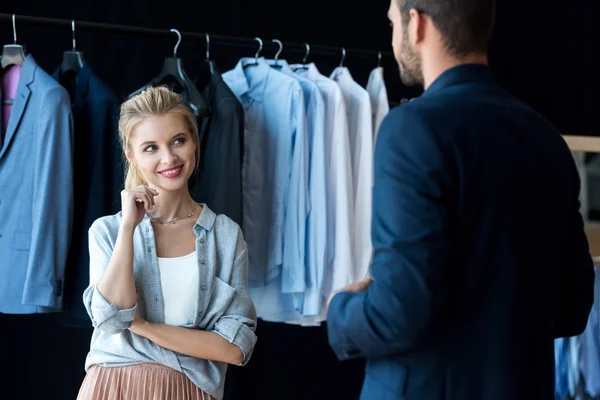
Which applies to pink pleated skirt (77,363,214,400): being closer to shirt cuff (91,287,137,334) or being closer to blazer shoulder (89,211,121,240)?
shirt cuff (91,287,137,334)

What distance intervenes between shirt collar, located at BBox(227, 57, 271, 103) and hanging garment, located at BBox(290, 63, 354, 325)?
255mm

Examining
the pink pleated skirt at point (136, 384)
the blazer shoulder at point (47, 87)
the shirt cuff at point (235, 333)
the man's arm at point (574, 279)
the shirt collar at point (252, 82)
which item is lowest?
the pink pleated skirt at point (136, 384)

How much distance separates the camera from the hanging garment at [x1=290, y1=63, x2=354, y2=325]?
11.3 ft

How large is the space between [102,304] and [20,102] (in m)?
1.39

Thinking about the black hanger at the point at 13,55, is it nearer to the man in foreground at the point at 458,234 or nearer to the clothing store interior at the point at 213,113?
the clothing store interior at the point at 213,113

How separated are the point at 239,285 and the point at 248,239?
4.18 ft

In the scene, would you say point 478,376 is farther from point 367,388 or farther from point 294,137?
point 294,137

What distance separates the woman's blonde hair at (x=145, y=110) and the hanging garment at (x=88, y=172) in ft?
2.66

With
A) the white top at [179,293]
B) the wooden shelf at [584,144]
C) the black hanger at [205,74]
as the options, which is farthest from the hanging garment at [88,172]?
the wooden shelf at [584,144]

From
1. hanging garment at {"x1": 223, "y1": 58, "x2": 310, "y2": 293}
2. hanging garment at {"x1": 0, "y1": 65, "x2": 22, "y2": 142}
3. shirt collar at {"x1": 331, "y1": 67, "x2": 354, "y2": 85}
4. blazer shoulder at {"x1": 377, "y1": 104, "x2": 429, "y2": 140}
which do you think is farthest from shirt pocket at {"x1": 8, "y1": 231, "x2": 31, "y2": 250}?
blazer shoulder at {"x1": 377, "y1": 104, "x2": 429, "y2": 140}

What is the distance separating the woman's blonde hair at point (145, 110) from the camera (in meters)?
2.17

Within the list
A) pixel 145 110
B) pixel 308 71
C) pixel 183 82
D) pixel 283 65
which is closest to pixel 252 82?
pixel 283 65

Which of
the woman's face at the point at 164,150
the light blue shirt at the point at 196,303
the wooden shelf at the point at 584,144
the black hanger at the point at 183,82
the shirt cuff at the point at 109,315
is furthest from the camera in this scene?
the wooden shelf at the point at 584,144

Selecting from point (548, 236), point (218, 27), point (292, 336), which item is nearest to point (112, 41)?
point (218, 27)
